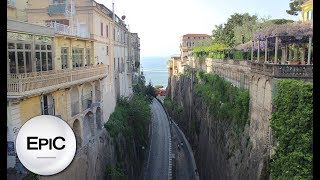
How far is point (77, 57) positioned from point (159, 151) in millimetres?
19201

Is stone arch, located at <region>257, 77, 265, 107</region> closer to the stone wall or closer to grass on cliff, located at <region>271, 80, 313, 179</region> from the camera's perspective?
the stone wall

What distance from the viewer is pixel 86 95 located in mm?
20141

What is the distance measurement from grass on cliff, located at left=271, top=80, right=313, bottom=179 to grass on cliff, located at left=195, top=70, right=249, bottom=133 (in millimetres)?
5675


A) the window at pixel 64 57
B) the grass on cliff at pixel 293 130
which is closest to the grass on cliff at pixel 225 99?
the grass on cliff at pixel 293 130

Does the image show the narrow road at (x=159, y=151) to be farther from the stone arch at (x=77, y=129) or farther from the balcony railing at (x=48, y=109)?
the balcony railing at (x=48, y=109)

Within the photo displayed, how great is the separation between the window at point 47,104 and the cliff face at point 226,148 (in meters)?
9.54

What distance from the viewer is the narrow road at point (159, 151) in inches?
1181

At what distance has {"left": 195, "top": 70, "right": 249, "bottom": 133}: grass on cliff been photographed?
19.3m

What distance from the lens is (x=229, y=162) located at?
66.0 feet

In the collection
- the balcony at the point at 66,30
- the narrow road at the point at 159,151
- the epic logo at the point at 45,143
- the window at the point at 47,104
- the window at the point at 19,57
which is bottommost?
the narrow road at the point at 159,151

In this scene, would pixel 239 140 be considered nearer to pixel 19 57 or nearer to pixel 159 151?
pixel 19 57

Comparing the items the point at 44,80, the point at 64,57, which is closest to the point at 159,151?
the point at 64,57

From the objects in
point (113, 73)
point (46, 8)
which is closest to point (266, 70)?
point (46, 8)

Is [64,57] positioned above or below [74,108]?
above
